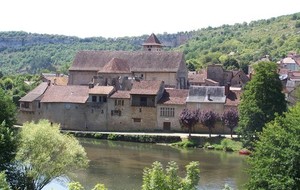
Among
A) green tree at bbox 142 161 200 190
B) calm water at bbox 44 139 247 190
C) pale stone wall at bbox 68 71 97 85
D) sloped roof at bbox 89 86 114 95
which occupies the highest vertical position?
pale stone wall at bbox 68 71 97 85

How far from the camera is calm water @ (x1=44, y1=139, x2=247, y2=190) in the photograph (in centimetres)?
4225

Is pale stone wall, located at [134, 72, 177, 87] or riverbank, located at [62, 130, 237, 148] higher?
pale stone wall, located at [134, 72, 177, 87]

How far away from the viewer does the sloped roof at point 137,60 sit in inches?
3150

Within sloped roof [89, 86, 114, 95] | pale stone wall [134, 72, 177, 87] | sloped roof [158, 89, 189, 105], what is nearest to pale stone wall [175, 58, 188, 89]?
pale stone wall [134, 72, 177, 87]

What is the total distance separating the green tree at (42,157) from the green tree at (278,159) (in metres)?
11.8

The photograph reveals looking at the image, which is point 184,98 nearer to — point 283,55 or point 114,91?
point 114,91

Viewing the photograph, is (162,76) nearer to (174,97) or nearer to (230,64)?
(174,97)

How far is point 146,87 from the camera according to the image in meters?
70.1

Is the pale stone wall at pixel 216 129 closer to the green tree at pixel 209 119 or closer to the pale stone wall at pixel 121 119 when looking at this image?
the green tree at pixel 209 119

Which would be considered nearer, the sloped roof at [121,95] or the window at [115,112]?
the sloped roof at [121,95]

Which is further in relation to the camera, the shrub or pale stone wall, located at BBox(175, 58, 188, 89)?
pale stone wall, located at BBox(175, 58, 188, 89)

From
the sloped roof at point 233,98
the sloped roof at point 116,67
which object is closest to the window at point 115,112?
the sloped roof at point 116,67

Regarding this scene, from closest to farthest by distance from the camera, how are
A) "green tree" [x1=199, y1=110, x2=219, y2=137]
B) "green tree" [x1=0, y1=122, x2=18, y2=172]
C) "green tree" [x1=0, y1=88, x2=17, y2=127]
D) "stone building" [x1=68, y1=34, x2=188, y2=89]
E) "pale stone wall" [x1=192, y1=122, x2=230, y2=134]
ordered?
"green tree" [x1=0, y1=122, x2=18, y2=172] < "green tree" [x1=0, y1=88, x2=17, y2=127] < "green tree" [x1=199, y1=110, x2=219, y2=137] < "pale stone wall" [x1=192, y1=122, x2=230, y2=134] < "stone building" [x1=68, y1=34, x2=188, y2=89]

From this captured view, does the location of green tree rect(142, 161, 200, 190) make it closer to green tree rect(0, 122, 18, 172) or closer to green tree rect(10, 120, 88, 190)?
green tree rect(0, 122, 18, 172)
